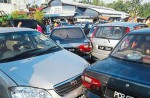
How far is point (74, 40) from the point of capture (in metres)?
8.70

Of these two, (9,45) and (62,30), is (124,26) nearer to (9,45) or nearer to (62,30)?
(62,30)

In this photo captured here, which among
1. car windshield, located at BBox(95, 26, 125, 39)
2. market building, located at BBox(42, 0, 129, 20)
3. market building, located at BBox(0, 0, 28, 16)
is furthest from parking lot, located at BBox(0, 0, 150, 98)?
market building, located at BBox(42, 0, 129, 20)

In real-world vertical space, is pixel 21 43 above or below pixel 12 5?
below

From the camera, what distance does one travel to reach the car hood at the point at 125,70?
9.56 ft

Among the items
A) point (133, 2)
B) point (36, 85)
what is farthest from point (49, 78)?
point (133, 2)

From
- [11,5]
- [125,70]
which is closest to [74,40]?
[125,70]

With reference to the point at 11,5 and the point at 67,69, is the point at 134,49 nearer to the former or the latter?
the point at 67,69

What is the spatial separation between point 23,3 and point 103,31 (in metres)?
30.6

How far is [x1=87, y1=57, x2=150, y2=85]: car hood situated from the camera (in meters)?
2.91

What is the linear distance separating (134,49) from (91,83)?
1.15m

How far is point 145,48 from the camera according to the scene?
3.88m

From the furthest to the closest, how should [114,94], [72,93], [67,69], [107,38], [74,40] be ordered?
[74,40]
[107,38]
[67,69]
[72,93]
[114,94]

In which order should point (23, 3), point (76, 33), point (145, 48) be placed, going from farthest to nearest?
point (23, 3) → point (76, 33) → point (145, 48)

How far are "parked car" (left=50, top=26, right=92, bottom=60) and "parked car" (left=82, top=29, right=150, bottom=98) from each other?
396cm
